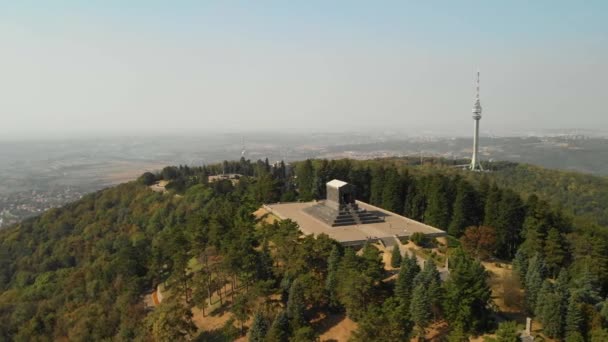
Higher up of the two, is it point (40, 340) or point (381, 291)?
point (381, 291)

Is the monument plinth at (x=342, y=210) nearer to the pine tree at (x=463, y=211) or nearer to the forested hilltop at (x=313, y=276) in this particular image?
the forested hilltop at (x=313, y=276)

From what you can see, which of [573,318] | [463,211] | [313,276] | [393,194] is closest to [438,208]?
[463,211]

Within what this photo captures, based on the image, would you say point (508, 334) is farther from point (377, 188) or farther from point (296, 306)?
point (377, 188)

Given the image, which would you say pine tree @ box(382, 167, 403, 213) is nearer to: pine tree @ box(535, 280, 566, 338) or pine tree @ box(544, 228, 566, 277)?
pine tree @ box(544, 228, 566, 277)

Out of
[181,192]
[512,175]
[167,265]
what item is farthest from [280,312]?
[512,175]

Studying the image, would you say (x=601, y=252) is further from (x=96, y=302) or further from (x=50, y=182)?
(x=50, y=182)

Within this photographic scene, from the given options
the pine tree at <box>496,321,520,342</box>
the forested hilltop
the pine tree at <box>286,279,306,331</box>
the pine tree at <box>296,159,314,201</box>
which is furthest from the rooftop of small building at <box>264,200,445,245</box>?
the pine tree at <box>496,321,520,342</box>
